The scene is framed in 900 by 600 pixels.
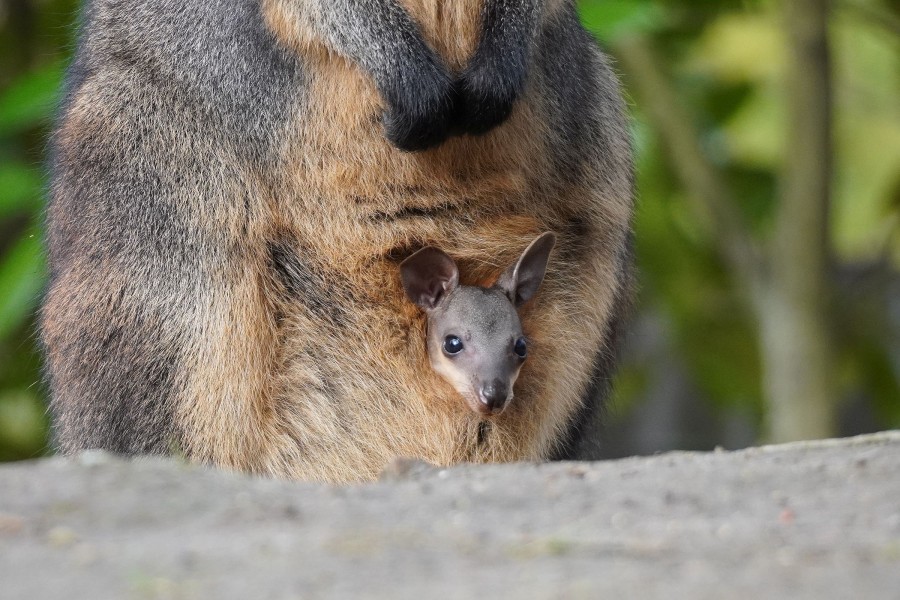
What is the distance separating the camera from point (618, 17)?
184 inches

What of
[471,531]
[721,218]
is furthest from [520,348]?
[721,218]

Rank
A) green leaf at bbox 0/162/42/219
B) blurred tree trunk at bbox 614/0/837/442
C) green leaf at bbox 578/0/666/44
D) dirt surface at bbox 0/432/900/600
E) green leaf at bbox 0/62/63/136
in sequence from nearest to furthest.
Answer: dirt surface at bbox 0/432/900/600
green leaf at bbox 578/0/666/44
green leaf at bbox 0/62/63/136
green leaf at bbox 0/162/42/219
blurred tree trunk at bbox 614/0/837/442

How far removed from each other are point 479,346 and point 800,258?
8.53 ft

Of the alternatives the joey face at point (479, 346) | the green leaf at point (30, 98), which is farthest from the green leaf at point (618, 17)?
the green leaf at point (30, 98)

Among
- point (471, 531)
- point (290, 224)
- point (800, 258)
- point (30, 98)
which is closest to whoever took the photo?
point (471, 531)

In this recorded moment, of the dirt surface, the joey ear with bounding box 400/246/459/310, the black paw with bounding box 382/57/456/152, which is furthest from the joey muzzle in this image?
the dirt surface

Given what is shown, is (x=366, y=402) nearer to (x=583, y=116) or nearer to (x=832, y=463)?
(x=583, y=116)

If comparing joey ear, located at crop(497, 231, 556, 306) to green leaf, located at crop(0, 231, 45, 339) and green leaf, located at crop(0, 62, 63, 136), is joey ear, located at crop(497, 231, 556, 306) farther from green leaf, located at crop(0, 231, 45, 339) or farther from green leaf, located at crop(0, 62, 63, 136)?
green leaf, located at crop(0, 62, 63, 136)

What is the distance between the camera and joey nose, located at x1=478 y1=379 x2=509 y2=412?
12.5 feet

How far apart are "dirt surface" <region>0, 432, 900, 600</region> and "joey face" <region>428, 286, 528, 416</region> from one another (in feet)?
2.77

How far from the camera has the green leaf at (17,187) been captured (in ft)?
16.4

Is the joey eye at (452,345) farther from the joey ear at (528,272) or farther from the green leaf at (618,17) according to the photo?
the green leaf at (618,17)

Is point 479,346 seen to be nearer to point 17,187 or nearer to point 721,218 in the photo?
point 17,187

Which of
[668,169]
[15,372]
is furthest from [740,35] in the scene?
[15,372]
